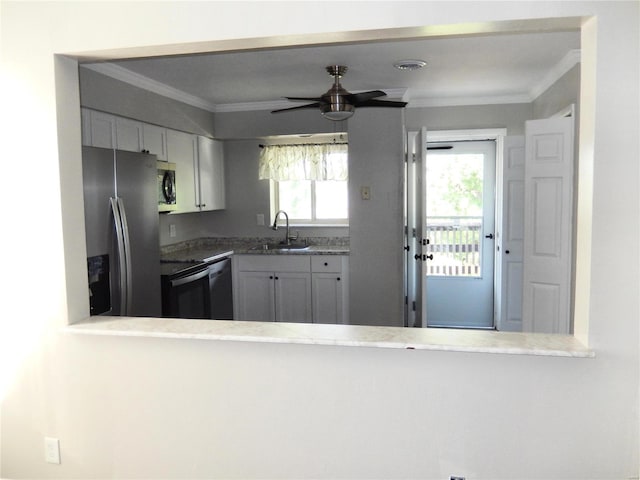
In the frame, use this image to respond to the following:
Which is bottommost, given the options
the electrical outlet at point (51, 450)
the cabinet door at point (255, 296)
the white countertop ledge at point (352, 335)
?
the electrical outlet at point (51, 450)

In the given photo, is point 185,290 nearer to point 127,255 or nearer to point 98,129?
point 127,255

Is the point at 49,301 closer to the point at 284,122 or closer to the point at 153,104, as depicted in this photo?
the point at 153,104

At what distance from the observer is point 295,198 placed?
18.6 feet

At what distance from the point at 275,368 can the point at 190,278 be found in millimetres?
2256

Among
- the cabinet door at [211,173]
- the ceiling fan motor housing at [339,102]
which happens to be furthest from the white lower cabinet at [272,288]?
the ceiling fan motor housing at [339,102]

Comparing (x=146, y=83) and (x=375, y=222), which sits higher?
(x=146, y=83)

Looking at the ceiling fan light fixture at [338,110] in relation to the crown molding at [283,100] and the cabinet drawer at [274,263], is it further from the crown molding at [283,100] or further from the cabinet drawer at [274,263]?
the cabinet drawer at [274,263]

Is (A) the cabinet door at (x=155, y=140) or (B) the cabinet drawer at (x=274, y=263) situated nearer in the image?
(A) the cabinet door at (x=155, y=140)

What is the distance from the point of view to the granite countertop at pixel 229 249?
15.6 ft

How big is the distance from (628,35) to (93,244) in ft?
8.95

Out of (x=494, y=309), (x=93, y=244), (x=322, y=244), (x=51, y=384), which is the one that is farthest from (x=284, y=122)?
(x=51, y=384)

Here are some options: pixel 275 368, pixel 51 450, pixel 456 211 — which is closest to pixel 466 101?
pixel 456 211

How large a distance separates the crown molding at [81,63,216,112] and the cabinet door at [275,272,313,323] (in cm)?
179

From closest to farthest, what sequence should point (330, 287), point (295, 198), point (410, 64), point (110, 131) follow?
point (110, 131), point (410, 64), point (330, 287), point (295, 198)
